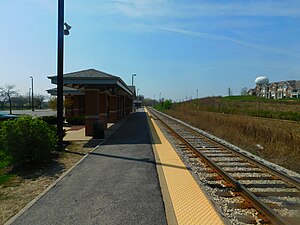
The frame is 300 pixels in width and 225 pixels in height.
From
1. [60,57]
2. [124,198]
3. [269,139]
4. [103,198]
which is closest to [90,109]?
[60,57]

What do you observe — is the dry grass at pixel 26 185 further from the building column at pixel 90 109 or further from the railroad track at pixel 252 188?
the building column at pixel 90 109

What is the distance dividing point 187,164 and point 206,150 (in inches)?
135

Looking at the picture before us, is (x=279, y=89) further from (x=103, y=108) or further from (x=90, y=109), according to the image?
(x=90, y=109)

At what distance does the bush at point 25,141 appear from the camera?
8.56m

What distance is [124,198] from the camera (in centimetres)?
551

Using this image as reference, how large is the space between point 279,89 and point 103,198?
131077mm

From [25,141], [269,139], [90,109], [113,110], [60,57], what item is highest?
[60,57]

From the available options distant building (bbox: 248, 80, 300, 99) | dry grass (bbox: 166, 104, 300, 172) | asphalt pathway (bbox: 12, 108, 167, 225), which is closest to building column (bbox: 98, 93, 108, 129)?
dry grass (bbox: 166, 104, 300, 172)

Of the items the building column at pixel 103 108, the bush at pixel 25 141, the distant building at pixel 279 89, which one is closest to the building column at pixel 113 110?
the building column at pixel 103 108

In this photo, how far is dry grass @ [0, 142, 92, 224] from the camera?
5332 millimetres

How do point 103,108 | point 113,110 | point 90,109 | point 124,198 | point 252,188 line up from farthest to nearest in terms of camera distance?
point 113,110
point 103,108
point 90,109
point 252,188
point 124,198

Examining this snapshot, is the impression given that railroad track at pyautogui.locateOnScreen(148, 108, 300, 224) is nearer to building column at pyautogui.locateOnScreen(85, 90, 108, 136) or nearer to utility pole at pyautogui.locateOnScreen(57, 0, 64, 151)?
utility pole at pyautogui.locateOnScreen(57, 0, 64, 151)

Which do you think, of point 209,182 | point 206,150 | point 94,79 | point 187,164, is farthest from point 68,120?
point 209,182

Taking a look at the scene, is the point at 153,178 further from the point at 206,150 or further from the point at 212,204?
the point at 206,150
